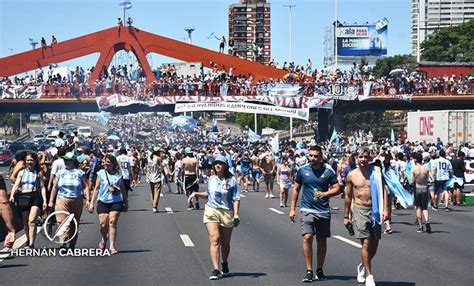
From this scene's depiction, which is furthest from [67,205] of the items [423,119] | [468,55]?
[468,55]

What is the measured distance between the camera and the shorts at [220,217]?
12.8 meters

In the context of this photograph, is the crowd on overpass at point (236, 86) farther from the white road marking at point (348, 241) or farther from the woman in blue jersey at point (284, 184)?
the white road marking at point (348, 241)

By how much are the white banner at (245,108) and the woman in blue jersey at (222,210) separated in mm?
38395

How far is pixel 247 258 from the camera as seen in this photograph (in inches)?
588

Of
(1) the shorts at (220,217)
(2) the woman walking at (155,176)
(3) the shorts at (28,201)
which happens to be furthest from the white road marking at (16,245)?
(2) the woman walking at (155,176)

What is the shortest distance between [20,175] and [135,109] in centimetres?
4333

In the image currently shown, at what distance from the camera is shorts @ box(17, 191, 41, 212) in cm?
1535

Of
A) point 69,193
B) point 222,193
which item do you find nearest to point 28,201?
point 69,193

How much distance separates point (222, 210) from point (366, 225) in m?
2.08

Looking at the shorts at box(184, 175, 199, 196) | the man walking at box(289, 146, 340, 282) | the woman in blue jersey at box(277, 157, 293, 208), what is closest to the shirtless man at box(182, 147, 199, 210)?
the shorts at box(184, 175, 199, 196)

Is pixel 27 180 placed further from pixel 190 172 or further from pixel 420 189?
pixel 190 172

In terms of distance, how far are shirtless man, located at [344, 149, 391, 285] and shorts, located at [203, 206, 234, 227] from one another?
1651 millimetres

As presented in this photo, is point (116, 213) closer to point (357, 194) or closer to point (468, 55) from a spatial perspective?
point (357, 194)

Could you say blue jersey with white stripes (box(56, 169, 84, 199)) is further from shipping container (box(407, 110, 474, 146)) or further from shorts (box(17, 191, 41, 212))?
shipping container (box(407, 110, 474, 146))
